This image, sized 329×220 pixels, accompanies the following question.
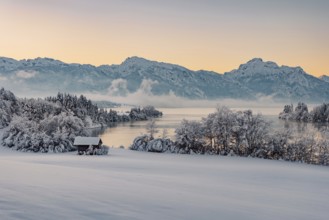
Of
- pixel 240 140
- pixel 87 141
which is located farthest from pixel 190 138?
pixel 87 141

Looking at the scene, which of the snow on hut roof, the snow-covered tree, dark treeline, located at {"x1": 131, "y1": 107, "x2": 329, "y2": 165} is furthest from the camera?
the snow-covered tree

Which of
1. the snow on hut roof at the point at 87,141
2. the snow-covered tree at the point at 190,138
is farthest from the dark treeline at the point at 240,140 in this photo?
the snow on hut roof at the point at 87,141

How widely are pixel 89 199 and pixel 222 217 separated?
328cm

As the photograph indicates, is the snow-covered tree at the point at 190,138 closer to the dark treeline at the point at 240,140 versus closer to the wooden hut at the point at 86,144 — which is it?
the dark treeline at the point at 240,140

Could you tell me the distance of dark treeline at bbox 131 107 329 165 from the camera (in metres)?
54.0

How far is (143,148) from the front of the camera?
63406 millimetres

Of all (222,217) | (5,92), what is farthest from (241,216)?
(5,92)

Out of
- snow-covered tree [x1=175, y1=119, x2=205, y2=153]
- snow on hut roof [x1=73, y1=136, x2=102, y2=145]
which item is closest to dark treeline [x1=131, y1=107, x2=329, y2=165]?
snow-covered tree [x1=175, y1=119, x2=205, y2=153]

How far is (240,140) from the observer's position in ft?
192

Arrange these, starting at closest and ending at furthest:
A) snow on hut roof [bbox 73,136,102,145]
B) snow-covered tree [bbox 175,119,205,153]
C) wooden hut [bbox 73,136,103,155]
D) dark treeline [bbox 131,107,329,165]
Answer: dark treeline [bbox 131,107,329,165] → wooden hut [bbox 73,136,103,155] → snow on hut roof [bbox 73,136,102,145] → snow-covered tree [bbox 175,119,205,153]

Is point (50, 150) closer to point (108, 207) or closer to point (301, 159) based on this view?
point (301, 159)

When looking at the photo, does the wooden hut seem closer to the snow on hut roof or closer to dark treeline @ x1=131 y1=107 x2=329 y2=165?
the snow on hut roof

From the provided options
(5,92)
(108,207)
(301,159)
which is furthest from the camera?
(5,92)

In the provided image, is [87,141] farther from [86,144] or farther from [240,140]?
[240,140]
